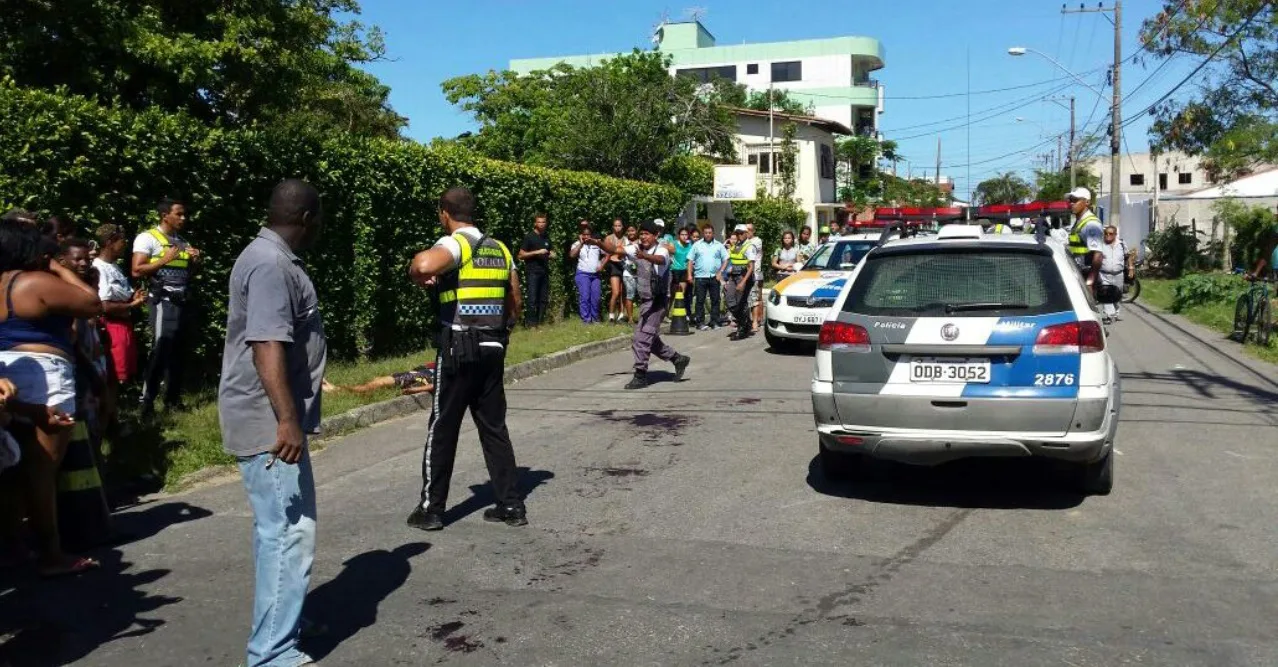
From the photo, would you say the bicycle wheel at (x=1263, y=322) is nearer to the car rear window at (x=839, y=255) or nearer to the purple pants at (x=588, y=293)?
the car rear window at (x=839, y=255)

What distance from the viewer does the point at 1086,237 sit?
12.4 metres

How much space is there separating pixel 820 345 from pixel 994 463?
6.54ft

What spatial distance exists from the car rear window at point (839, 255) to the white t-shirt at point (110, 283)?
9.92 meters

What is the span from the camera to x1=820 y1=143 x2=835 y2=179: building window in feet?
186

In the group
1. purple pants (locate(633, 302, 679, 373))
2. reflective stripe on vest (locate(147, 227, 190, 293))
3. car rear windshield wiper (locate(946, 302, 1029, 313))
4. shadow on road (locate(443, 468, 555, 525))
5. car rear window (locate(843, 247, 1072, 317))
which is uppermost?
reflective stripe on vest (locate(147, 227, 190, 293))

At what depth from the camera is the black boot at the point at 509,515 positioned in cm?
611

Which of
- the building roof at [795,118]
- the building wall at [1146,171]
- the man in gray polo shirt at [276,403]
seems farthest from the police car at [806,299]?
the building wall at [1146,171]

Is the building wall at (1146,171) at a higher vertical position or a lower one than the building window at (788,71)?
lower

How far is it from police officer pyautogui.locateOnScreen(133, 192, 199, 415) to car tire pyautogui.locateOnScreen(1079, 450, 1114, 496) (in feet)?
23.0

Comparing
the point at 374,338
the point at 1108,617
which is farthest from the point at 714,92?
the point at 1108,617

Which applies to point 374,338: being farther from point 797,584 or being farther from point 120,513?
point 797,584

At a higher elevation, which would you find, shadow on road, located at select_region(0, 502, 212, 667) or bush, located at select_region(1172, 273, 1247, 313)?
bush, located at select_region(1172, 273, 1247, 313)

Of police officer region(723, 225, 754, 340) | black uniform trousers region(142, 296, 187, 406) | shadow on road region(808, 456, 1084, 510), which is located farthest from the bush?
black uniform trousers region(142, 296, 187, 406)

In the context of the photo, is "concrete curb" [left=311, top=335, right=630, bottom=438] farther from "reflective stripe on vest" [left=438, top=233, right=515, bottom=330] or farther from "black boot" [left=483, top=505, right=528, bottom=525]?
"reflective stripe on vest" [left=438, top=233, right=515, bottom=330]
